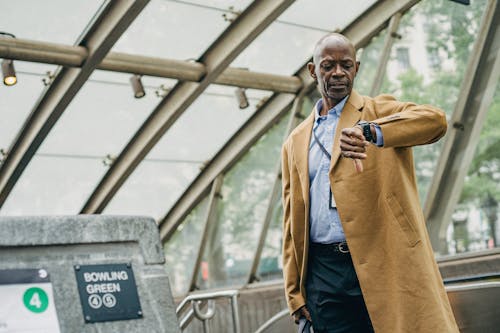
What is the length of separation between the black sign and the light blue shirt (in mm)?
1725

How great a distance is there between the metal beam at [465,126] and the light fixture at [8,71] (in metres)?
4.55

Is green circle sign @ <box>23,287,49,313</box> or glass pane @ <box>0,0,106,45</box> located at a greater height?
glass pane @ <box>0,0,106,45</box>

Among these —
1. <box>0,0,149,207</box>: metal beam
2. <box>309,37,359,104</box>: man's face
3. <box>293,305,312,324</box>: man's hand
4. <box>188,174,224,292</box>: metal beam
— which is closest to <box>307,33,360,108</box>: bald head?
<box>309,37,359,104</box>: man's face

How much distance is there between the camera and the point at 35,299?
1.16m

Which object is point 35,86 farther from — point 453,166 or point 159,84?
point 453,166

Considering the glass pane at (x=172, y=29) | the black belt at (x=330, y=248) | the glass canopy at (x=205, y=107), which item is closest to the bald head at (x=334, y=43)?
the black belt at (x=330, y=248)

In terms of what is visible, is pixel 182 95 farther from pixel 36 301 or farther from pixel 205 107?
pixel 36 301

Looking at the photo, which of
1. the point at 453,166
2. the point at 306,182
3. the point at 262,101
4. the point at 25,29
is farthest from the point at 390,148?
the point at 262,101

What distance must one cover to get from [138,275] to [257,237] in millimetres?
9803

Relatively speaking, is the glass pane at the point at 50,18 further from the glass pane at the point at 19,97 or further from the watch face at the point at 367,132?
the watch face at the point at 367,132

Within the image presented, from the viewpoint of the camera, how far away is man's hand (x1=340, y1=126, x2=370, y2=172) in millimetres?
2557

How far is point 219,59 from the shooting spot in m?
9.05

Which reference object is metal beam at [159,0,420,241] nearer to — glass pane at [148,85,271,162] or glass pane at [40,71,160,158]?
glass pane at [148,85,271,162]

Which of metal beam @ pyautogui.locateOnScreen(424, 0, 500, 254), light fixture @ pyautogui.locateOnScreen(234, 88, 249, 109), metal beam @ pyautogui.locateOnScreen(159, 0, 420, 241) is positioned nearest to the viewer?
metal beam @ pyautogui.locateOnScreen(424, 0, 500, 254)
